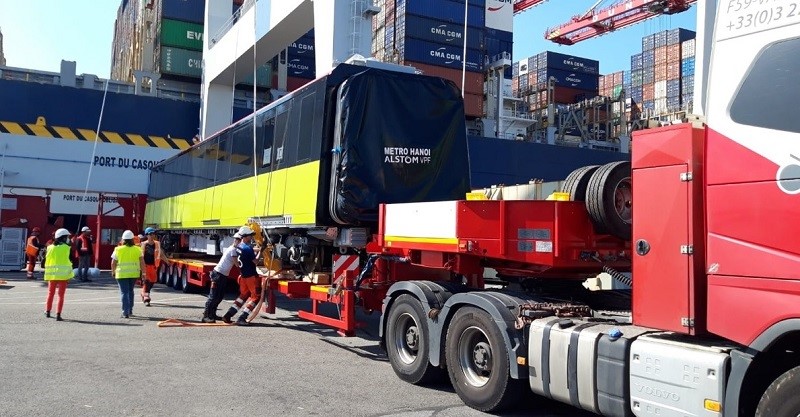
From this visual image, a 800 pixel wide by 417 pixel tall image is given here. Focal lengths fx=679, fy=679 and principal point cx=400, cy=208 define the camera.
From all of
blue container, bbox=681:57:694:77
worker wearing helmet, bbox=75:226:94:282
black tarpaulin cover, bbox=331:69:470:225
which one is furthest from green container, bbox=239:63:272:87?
blue container, bbox=681:57:694:77

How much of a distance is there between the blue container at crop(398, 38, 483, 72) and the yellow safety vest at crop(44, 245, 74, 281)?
28046 millimetres

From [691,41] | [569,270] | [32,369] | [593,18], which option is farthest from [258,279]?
[691,41]

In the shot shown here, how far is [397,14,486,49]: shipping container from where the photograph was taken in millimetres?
37375

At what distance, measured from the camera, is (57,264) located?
11.0 m

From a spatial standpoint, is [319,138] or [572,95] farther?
[572,95]

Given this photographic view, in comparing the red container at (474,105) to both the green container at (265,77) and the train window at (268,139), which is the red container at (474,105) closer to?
the green container at (265,77)

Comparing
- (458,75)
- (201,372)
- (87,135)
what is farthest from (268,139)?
(458,75)

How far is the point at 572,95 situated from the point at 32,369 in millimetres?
47659

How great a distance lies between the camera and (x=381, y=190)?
8.80m

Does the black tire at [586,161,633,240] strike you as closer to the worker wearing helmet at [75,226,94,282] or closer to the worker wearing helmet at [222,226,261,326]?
the worker wearing helmet at [222,226,261,326]

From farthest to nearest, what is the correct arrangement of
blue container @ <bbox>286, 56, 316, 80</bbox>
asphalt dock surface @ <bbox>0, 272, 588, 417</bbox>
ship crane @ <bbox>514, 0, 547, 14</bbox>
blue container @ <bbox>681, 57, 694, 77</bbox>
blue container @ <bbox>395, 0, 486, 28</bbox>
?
ship crane @ <bbox>514, 0, 547, 14</bbox>
blue container @ <bbox>681, 57, 694, 77</bbox>
blue container @ <bbox>286, 56, 316, 80</bbox>
blue container @ <bbox>395, 0, 486, 28</bbox>
asphalt dock surface @ <bbox>0, 272, 588, 417</bbox>

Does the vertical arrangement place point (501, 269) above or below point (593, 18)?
below

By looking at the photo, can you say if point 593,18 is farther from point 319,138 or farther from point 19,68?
point 319,138

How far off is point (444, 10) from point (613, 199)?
35.3 m
